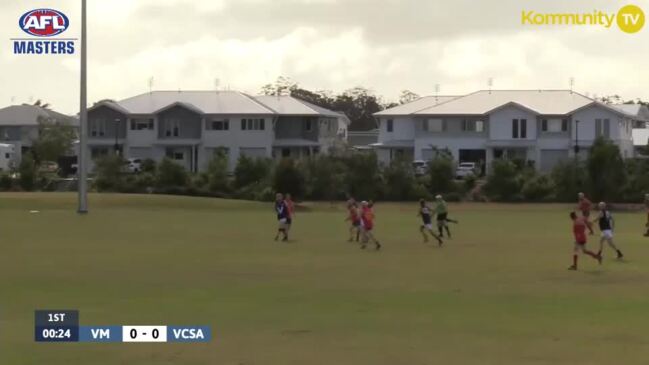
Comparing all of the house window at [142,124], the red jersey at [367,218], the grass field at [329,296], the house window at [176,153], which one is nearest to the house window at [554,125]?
the house window at [176,153]

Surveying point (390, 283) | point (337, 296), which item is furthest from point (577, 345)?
point (390, 283)

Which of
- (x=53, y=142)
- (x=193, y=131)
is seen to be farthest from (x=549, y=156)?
(x=53, y=142)

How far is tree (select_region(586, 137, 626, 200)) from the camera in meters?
78.0

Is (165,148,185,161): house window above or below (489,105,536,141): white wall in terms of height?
below

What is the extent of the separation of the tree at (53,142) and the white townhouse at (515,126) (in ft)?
103

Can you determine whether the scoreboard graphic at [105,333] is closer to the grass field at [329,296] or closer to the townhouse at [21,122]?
the grass field at [329,296]

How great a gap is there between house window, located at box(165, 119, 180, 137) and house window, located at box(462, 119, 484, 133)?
2730 centimetres

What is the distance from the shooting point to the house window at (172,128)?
108625mm

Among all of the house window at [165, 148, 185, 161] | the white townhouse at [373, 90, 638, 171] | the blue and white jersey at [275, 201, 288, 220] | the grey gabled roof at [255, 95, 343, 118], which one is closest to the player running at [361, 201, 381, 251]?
the blue and white jersey at [275, 201, 288, 220]

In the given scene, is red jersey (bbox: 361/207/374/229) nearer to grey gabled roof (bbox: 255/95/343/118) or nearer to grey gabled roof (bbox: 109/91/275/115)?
grey gabled roof (bbox: 109/91/275/115)

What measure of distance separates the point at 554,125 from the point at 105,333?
91155mm

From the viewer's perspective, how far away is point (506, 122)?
105 m

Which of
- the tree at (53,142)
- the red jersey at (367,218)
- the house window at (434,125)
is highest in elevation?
the house window at (434,125)

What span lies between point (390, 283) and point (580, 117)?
267ft
